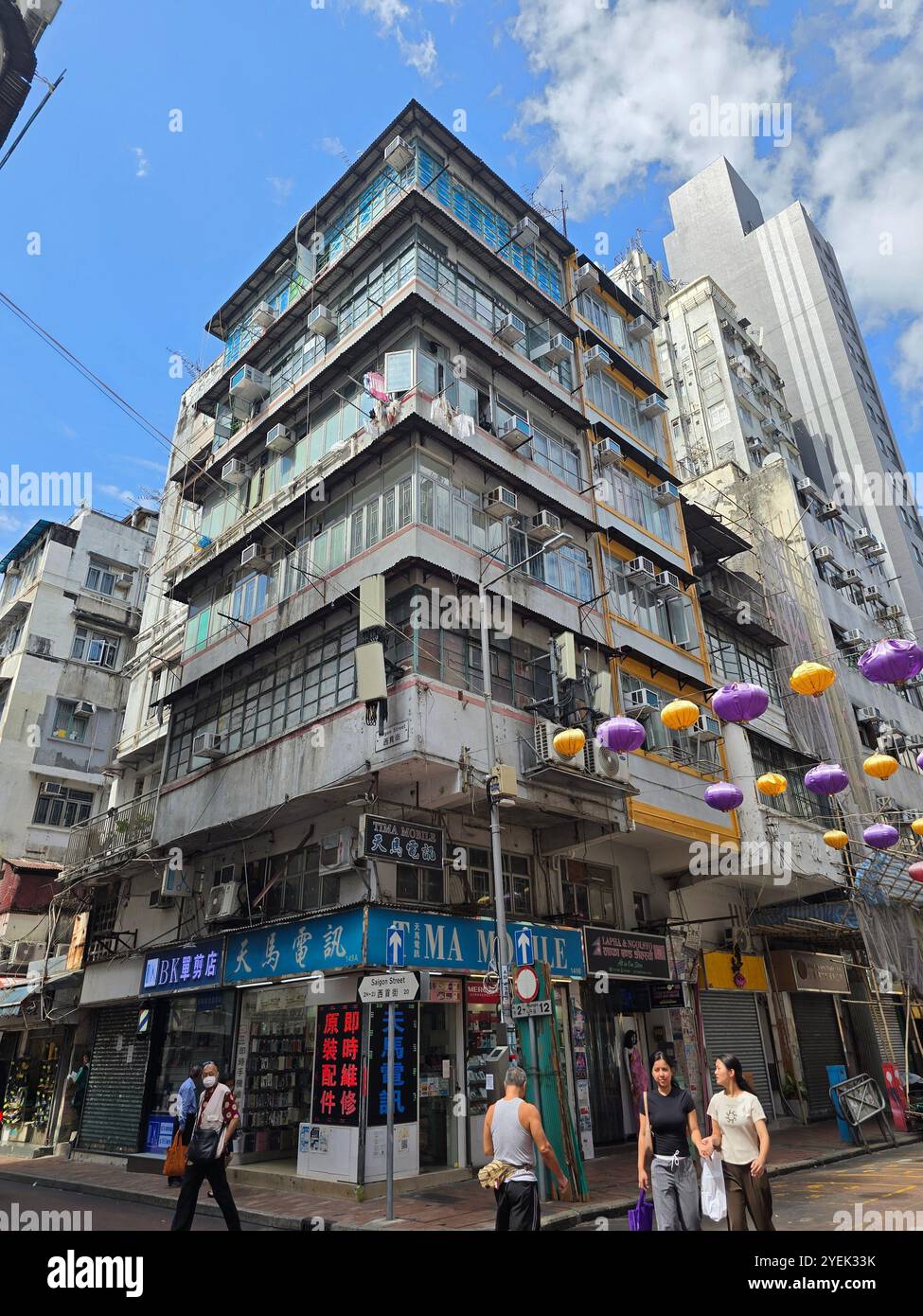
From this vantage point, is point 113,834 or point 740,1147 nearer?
point 740,1147

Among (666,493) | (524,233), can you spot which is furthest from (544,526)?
(524,233)

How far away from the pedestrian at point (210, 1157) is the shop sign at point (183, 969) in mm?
6388

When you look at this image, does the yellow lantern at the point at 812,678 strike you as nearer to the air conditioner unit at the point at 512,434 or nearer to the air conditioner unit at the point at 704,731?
the air conditioner unit at the point at 704,731

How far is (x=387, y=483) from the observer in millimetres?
15336

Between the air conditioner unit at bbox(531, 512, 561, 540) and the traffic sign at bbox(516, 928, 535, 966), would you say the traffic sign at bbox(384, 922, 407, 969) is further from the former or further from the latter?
the air conditioner unit at bbox(531, 512, 561, 540)

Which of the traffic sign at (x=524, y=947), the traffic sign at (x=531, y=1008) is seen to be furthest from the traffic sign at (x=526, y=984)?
the traffic sign at (x=524, y=947)

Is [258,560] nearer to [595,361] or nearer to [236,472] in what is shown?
[236,472]

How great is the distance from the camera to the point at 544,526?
16438 mm

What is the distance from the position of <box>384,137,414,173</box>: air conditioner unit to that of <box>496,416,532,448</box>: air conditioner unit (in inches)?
261

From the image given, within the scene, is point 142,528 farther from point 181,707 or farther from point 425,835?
point 425,835

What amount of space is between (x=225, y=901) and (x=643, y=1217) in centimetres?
1046

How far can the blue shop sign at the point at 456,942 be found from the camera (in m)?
11.7

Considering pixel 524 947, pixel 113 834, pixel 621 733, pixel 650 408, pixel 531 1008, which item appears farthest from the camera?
pixel 650 408
